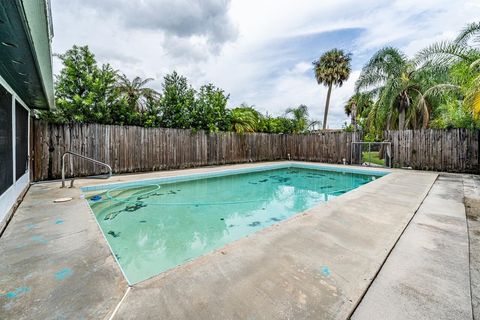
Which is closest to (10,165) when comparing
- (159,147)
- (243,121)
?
(159,147)

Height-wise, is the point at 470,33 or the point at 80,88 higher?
the point at 470,33

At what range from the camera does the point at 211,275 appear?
161 centimetres

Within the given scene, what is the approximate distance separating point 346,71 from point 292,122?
5932mm

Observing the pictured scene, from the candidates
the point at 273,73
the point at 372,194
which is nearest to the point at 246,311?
the point at 372,194

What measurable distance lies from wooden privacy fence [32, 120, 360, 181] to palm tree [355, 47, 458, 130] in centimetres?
255

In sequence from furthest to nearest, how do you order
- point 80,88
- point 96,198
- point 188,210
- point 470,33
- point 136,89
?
point 136,89, point 80,88, point 470,33, point 96,198, point 188,210

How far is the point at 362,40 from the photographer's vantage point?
956 centimetres

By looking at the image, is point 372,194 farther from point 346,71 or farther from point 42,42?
point 346,71

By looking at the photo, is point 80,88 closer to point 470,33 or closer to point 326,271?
point 326,271

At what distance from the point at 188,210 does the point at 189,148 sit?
509 centimetres

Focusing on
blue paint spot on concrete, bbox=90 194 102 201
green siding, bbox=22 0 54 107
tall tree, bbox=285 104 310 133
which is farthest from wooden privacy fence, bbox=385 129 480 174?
green siding, bbox=22 0 54 107

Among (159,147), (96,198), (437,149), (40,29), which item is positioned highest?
(40,29)

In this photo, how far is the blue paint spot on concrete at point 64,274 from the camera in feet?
5.19

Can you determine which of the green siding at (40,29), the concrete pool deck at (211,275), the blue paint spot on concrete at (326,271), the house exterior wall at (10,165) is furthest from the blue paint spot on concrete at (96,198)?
the blue paint spot on concrete at (326,271)
